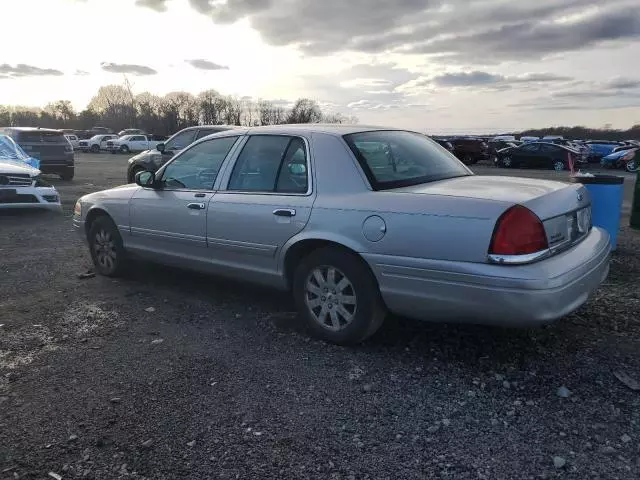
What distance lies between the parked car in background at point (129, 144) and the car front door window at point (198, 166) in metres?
40.6

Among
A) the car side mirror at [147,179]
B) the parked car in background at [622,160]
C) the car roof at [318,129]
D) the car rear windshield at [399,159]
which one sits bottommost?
the parked car in background at [622,160]

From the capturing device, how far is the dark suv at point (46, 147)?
16781mm

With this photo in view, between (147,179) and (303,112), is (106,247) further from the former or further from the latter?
(303,112)

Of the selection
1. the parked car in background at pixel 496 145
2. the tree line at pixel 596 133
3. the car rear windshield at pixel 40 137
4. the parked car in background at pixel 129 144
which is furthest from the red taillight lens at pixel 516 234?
the tree line at pixel 596 133

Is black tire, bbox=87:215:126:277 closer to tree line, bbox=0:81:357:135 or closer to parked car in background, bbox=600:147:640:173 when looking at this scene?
parked car in background, bbox=600:147:640:173

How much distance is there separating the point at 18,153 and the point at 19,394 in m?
10.0

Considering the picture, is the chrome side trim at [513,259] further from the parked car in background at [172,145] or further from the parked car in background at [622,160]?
the parked car in background at [622,160]

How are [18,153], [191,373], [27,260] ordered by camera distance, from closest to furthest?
[191,373], [27,260], [18,153]

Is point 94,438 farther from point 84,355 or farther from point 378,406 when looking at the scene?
point 378,406

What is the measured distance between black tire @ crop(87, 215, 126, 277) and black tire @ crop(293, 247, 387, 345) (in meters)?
2.54

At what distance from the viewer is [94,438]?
2.93 m

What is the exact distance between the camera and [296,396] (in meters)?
3.35

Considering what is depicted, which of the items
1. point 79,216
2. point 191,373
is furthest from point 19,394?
point 79,216

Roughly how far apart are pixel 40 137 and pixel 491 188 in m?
16.8
